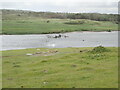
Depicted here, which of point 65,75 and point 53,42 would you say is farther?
point 53,42

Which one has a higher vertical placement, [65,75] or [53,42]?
[65,75]

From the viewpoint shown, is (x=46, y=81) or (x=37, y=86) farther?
(x=46, y=81)

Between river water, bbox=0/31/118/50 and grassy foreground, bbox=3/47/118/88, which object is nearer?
grassy foreground, bbox=3/47/118/88

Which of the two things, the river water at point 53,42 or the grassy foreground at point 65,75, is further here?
the river water at point 53,42

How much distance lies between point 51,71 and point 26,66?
5366mm

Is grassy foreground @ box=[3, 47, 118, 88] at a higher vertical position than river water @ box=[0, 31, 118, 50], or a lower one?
higher

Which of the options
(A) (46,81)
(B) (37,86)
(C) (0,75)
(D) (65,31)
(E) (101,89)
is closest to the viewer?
(E) (101,89)

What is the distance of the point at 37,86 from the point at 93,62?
11.4m

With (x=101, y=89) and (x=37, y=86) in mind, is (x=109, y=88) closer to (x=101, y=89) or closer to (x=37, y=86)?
(x=101, y=89)

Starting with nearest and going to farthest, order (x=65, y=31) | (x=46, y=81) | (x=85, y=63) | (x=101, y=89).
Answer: (x=101, y=89) → (x=46, y=81) → (x=85, y=63) → (x=65, y=31)

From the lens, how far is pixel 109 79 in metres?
21.8

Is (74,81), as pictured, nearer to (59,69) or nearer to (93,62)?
(59,69)

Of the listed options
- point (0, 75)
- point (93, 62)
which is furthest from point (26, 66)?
point (93, 62)

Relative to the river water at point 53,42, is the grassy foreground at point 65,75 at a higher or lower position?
higher
